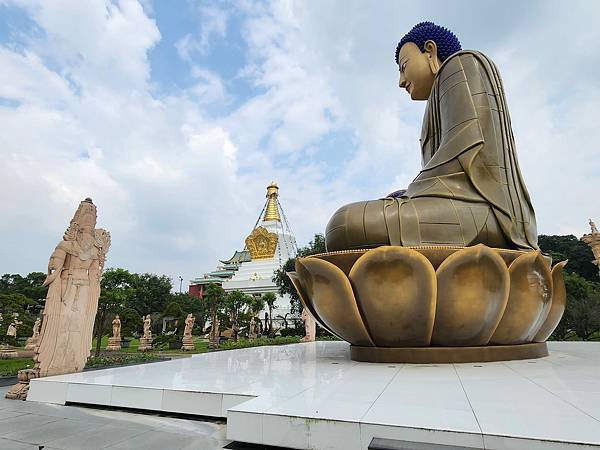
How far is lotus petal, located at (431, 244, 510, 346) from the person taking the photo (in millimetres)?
4871

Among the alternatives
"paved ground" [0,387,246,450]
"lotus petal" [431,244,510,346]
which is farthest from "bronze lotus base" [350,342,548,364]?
"paved ground" [0,387,246,450]

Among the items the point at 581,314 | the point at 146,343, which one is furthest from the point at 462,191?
the point at 146,343

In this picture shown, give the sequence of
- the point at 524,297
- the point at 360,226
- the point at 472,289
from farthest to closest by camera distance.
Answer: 1. the point at 360,226
2. the point at 524,297
3. the point at 472,289

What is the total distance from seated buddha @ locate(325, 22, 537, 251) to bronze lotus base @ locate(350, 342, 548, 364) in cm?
144

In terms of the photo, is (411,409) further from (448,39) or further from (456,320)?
(448,39)

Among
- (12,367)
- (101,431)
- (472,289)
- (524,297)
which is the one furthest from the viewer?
(12,367)

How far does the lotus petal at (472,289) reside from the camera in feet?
16.0

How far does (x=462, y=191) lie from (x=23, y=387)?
22.2ft

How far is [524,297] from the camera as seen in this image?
17.2ft

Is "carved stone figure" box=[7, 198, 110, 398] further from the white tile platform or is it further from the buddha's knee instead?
the buddha's knee

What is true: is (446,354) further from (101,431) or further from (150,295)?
(150,295)

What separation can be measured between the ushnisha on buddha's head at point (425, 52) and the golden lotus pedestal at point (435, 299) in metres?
4.14

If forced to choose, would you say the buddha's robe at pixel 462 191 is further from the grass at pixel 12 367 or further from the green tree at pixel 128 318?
the green tree at pixel 128 318

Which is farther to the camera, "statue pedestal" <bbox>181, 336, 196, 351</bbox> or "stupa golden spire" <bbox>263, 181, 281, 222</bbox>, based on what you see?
"stupa golden spire" <bbox>263, 181, 281, 222</bbox>
